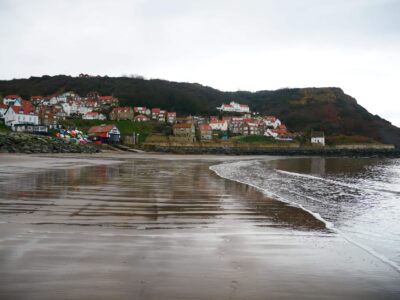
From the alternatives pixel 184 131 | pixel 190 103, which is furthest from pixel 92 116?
pixel 190 103

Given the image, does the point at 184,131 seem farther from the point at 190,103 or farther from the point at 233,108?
the point at 233,108

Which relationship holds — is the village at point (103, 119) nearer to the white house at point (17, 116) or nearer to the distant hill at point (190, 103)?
the white house at point (17, 116)

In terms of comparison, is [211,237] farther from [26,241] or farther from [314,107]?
[314,107]

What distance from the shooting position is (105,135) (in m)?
84.9

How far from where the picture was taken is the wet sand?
377 centimetres

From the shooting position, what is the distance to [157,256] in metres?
4.88

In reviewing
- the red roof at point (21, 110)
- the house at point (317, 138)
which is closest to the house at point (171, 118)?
the house at point (317, 138)

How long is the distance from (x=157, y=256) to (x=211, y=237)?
1531 mm

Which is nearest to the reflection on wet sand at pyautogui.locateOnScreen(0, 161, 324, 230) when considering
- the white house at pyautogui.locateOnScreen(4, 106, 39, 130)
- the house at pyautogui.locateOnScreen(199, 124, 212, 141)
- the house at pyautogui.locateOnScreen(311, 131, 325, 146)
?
the white house at pyautogui.locateOnScreen(4, 106, 39, 130)

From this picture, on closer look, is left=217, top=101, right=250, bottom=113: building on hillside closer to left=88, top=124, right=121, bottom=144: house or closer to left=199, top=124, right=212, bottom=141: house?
left=199, top=124, right=212, bottom=141: house

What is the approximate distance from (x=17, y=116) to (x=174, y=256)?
89.6 meters

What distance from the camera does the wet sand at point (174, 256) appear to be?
3.77m

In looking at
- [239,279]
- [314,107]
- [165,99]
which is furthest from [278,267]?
[314,107]

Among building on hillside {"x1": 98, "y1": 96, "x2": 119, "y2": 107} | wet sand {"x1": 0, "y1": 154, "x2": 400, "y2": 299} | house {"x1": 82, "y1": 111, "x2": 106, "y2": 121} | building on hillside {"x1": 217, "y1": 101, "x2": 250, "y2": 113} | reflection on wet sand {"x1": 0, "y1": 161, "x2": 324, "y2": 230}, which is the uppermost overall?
building on hillside {"x1": 217, "y1": 101, "x2": 250, "y2": 113}
